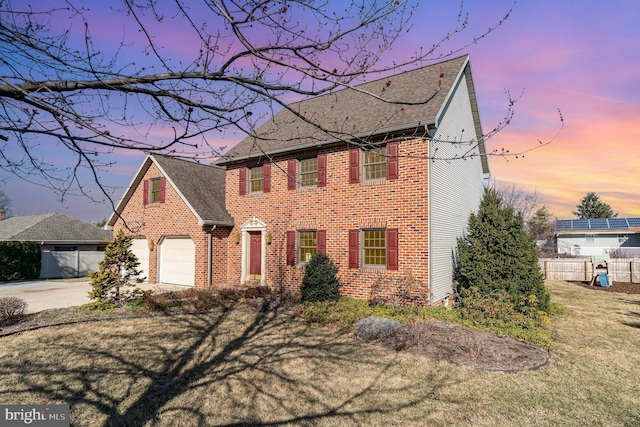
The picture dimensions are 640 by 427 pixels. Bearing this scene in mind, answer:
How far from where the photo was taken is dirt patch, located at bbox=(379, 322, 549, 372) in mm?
6828

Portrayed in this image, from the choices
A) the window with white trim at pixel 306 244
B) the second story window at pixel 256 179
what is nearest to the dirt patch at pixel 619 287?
the window with white trim at pixel 306 244

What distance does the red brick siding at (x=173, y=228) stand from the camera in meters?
15.3

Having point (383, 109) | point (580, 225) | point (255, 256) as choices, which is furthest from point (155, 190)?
point (580, 225)

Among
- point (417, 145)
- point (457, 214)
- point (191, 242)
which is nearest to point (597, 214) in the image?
point (457, 214)

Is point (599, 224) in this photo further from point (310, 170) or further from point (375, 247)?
point (310, 170)

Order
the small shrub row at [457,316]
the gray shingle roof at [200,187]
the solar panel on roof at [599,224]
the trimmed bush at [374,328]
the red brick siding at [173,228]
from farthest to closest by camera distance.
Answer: the solar panel on roof at [599,224], the gray shingle roof at [200,187], the red brick siding at [173,228], the small shrub row at [457,316], the trimmed bush at [374,328]

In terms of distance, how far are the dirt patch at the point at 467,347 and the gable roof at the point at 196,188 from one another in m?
9.93

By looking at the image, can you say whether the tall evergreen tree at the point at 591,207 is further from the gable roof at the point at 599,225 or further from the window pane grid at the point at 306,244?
the window pane grid at the point at 306,244

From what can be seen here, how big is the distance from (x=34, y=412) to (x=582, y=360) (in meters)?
9.70

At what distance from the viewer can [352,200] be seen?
12555 millimetres

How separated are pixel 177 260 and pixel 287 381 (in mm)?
12291

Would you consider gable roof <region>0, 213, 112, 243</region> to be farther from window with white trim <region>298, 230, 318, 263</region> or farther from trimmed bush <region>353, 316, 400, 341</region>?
trimmed bush <region>353, 316, 400, 341</region>

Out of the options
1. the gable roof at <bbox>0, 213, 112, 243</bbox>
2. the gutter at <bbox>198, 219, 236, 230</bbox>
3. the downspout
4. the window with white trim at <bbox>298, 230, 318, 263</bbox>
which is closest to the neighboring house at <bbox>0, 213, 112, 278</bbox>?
→ the gable roof at <bbox>0, 213, 112, 243</bbox>

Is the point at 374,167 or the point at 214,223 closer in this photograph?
the point at 374,167
